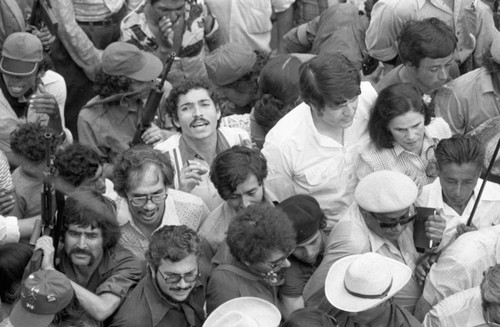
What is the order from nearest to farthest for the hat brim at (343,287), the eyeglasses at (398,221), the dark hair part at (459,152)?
the hat brim at (343,287), the eyeglasses at (398,221), the dark hair part at (459,152)

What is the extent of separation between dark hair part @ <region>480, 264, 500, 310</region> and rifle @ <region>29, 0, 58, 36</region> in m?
3.39

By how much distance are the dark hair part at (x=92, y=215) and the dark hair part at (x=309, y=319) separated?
3.51ft

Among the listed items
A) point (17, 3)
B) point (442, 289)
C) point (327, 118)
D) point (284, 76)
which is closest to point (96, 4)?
point (17, 3)

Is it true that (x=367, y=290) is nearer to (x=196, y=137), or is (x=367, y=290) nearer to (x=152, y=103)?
(x=196, y=137)

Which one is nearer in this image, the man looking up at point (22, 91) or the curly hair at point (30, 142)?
the curly hair at point (30, 142)

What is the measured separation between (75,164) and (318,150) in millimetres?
1239

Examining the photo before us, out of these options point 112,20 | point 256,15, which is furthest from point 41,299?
point 256,15

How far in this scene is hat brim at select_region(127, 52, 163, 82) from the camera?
21.3 feet

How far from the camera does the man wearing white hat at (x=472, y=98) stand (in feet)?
21.0

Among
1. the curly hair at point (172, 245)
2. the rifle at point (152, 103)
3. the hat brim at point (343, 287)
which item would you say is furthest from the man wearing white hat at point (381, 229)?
the rifle at point (152, 103)

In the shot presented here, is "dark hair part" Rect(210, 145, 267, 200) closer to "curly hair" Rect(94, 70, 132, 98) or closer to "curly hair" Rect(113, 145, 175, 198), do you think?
"curly hair" Rect(113, 145, 175, 198)

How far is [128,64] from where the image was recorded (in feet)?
21.3

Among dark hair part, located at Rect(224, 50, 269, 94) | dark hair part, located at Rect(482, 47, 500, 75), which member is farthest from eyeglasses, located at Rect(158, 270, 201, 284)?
dark hair part, located at Rect(482, 47, 500, 75)

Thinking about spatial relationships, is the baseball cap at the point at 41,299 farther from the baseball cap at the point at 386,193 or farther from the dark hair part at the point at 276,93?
the dark hair part at the point at 276,93
